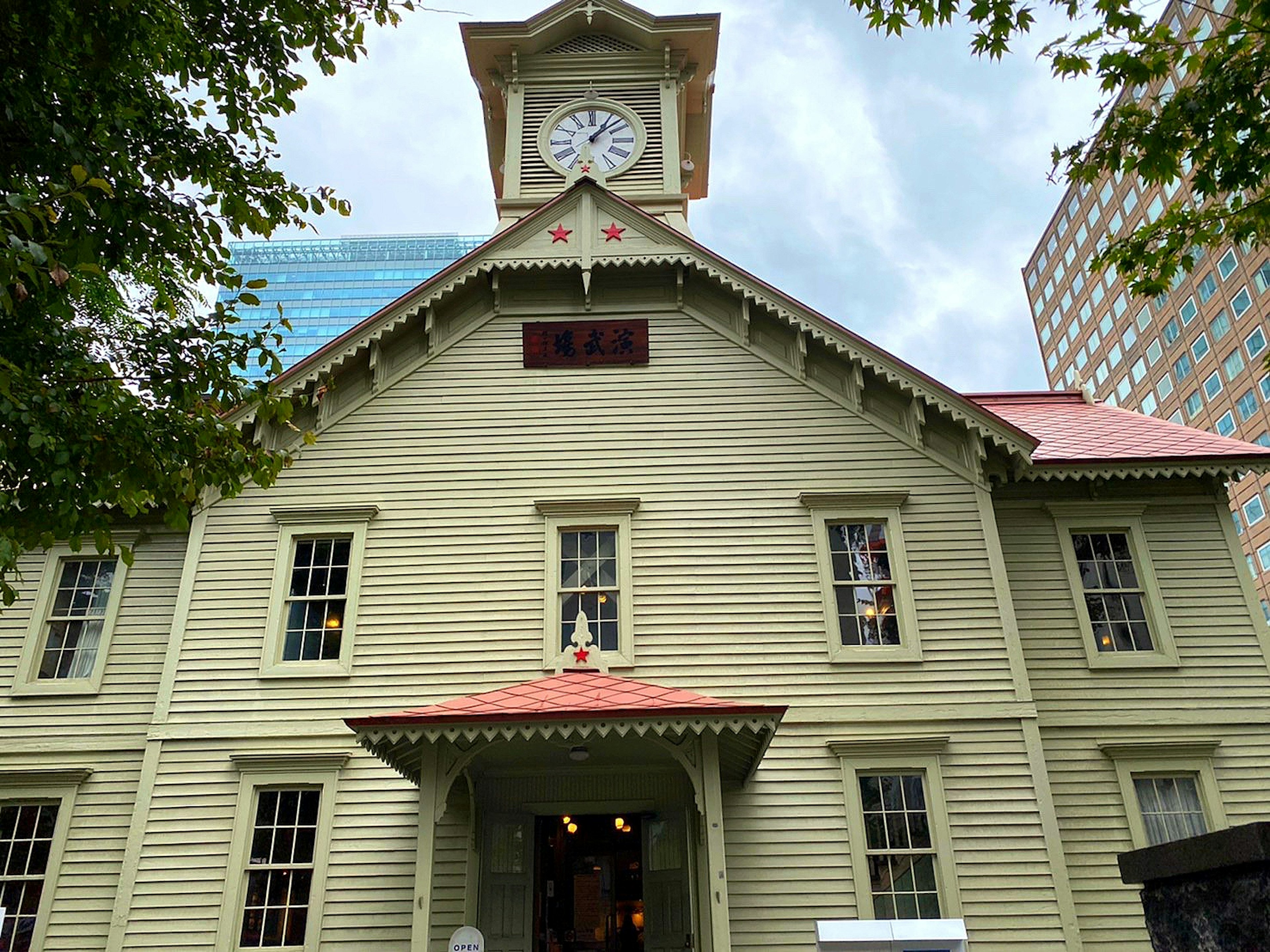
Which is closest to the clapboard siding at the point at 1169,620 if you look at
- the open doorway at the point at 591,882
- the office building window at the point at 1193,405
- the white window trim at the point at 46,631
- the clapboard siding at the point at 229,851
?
the open doorway at the point at 591,882

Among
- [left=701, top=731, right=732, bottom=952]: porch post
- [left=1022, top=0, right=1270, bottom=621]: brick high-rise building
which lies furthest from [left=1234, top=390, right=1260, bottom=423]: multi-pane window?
[left=701, top=731, right=732, bottom=952]: porch post

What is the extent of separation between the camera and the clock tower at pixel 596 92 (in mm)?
17344

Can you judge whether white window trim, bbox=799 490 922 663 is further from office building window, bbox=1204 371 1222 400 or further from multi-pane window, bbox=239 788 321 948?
office building window, bbox=1204 371 1222 400

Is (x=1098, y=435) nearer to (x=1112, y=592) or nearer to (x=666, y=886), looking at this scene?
(x=1112, y=592)

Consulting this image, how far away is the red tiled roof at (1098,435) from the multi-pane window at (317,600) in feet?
29.2

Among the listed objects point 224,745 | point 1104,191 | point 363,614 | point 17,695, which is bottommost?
point 224,745

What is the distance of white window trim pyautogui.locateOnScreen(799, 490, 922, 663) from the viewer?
39.6 feet

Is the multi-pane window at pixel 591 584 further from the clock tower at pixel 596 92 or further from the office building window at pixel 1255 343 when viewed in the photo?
the office building window at pixel 1255 343

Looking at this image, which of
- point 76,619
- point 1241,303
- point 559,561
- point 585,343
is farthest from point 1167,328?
point 76,619

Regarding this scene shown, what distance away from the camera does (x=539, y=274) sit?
14336 mm

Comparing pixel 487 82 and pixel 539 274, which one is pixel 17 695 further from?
pixel 487 82

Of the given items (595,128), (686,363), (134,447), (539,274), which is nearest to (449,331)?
(539,274)

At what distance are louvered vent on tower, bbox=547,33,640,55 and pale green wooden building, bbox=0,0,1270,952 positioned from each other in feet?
16.4

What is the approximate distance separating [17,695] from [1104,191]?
7622 centimetres
